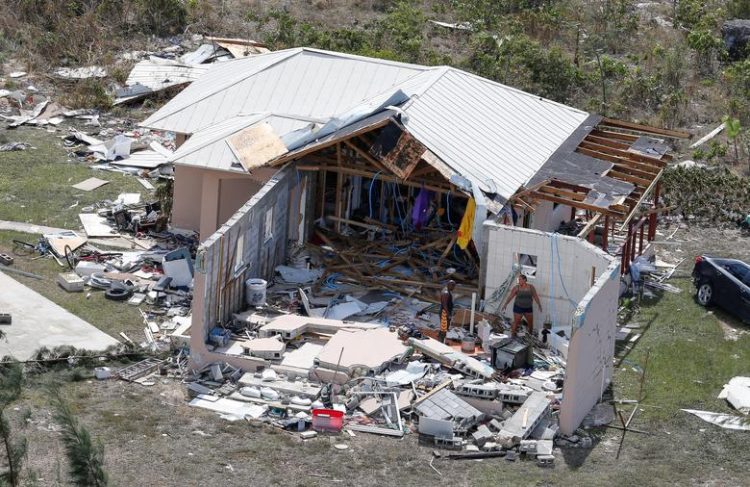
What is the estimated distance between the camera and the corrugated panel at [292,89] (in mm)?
27562

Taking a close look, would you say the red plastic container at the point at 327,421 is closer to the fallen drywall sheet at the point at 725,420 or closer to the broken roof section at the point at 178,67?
the fallen drywall sheet at the point at 725,420

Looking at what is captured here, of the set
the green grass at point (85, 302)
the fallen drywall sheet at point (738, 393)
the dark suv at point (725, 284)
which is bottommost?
the green grass at point (85, 302)

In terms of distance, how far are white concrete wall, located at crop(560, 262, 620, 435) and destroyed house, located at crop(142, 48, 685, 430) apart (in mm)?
93

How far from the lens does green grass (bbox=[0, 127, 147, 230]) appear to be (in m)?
28.4

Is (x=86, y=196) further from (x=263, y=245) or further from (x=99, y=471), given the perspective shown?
(x=99, y=471)

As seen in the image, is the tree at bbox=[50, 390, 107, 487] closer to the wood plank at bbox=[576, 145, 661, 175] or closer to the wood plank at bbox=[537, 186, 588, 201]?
the wood plank at bbox=[537, 186, 588, 201]

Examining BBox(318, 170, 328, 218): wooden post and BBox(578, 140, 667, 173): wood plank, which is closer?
BBox(318, 170, 328, 218): wooden post

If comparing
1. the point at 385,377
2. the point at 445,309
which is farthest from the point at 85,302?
the point at 445,309

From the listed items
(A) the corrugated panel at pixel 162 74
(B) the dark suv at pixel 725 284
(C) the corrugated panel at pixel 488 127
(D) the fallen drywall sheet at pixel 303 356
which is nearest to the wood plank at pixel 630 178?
(C) the corrugated panel at pixel 488 127

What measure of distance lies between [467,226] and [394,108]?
2921mm

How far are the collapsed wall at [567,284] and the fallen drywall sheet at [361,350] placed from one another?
8.82 feet

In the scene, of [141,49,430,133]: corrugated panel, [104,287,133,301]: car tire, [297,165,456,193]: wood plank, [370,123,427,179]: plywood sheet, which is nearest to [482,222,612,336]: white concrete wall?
[297,165,456,193]: wood plank

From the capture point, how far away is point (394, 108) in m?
24.8

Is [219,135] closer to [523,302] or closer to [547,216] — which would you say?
[547,216]
